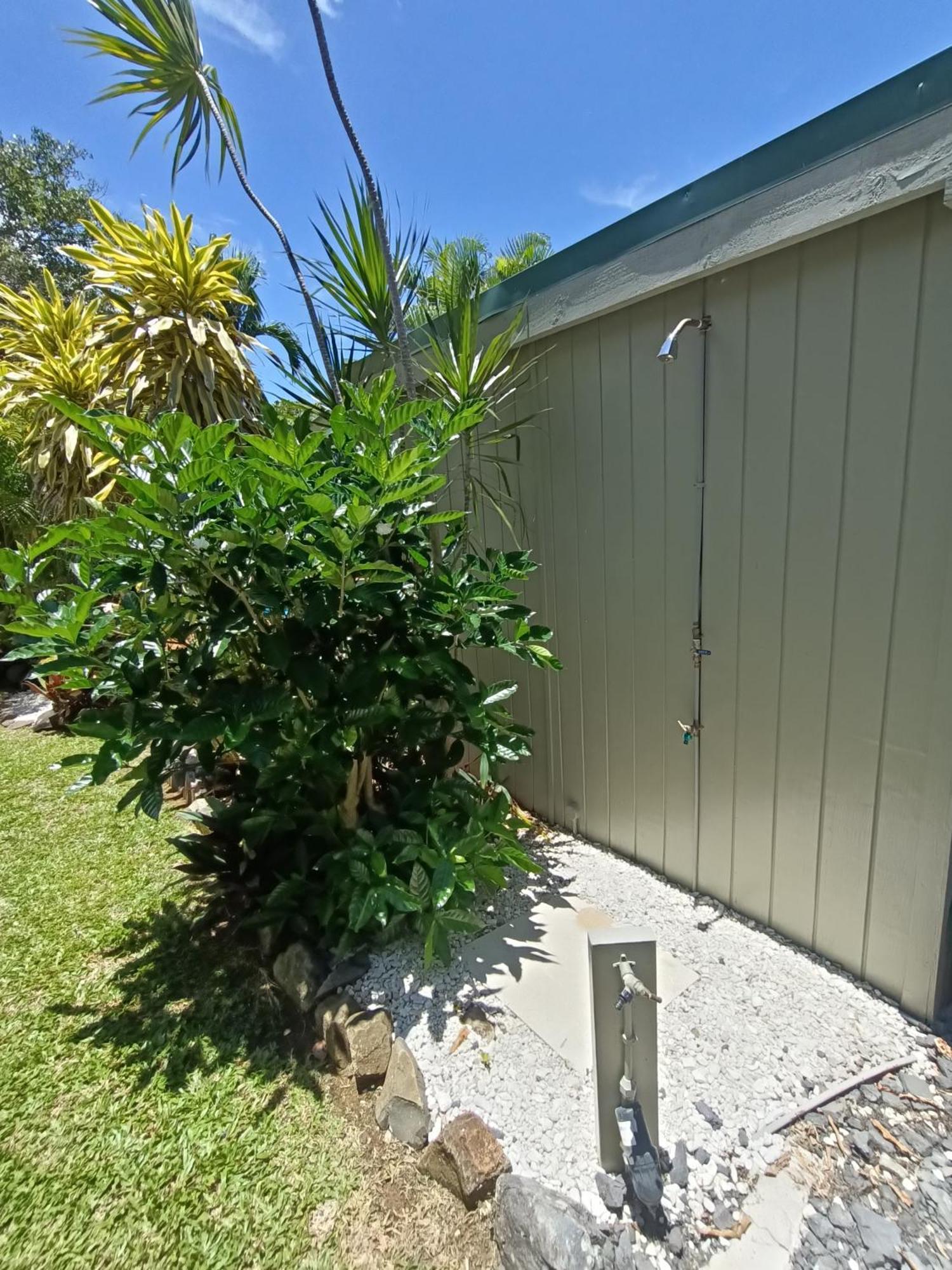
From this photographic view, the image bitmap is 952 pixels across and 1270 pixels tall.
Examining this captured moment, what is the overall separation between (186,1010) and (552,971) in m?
1.41

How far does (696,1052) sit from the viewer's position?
169 cm

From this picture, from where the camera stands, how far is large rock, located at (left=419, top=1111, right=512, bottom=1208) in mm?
1378

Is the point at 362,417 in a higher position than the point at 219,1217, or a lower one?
higher

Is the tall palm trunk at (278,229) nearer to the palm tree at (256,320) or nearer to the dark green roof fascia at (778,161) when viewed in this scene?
the palm tree at (256,320)

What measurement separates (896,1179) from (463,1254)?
108cm

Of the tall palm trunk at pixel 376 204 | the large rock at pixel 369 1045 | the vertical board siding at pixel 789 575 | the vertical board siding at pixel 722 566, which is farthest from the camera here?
the tall palm trunk at pixel 376 204

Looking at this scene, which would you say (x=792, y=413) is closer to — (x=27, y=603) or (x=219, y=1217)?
Result: (x=27, y=603)

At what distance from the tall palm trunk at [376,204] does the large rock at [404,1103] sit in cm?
265

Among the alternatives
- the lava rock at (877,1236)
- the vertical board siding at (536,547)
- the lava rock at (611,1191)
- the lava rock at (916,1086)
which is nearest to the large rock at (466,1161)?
the lava rock at (611,1191)

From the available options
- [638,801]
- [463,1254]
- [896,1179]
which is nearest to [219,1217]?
[463,1254]

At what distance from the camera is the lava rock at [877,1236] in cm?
120

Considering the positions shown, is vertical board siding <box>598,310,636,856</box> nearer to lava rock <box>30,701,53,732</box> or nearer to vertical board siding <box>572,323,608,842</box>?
vertical board siding <box>572,323,608,842</box>

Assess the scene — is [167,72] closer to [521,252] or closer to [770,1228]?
[521,252]

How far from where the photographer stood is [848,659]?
1819mm
